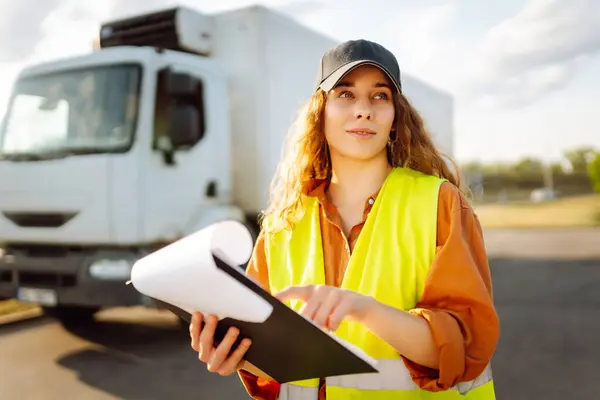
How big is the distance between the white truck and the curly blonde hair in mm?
3679

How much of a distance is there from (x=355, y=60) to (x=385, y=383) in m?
0.82

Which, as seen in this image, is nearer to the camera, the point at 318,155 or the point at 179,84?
the point at 318,155

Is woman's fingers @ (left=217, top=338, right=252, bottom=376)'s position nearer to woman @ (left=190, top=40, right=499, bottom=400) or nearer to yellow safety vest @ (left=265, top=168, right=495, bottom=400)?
woman @ (left=190, top=40, right=499, bottom=400)

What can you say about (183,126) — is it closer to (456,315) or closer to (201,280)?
(456,315)

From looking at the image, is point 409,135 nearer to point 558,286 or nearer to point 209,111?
point 209,111

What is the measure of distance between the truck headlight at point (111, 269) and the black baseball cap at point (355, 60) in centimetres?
408

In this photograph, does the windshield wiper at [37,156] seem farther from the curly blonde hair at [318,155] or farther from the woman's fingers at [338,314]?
the woman's fingers at [338,314]

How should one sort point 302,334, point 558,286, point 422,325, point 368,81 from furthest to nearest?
1. point 558,286
2. point 368,81
3. point 422,325
4. point 302,334

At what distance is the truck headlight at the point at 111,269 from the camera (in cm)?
537

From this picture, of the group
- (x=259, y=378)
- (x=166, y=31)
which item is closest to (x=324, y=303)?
(x=259, y=378)

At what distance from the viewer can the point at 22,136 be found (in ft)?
19.5

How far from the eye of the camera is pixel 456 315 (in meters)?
1.37

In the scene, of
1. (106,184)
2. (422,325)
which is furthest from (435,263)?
(106,184)

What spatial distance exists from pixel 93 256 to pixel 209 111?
1.75 metres
